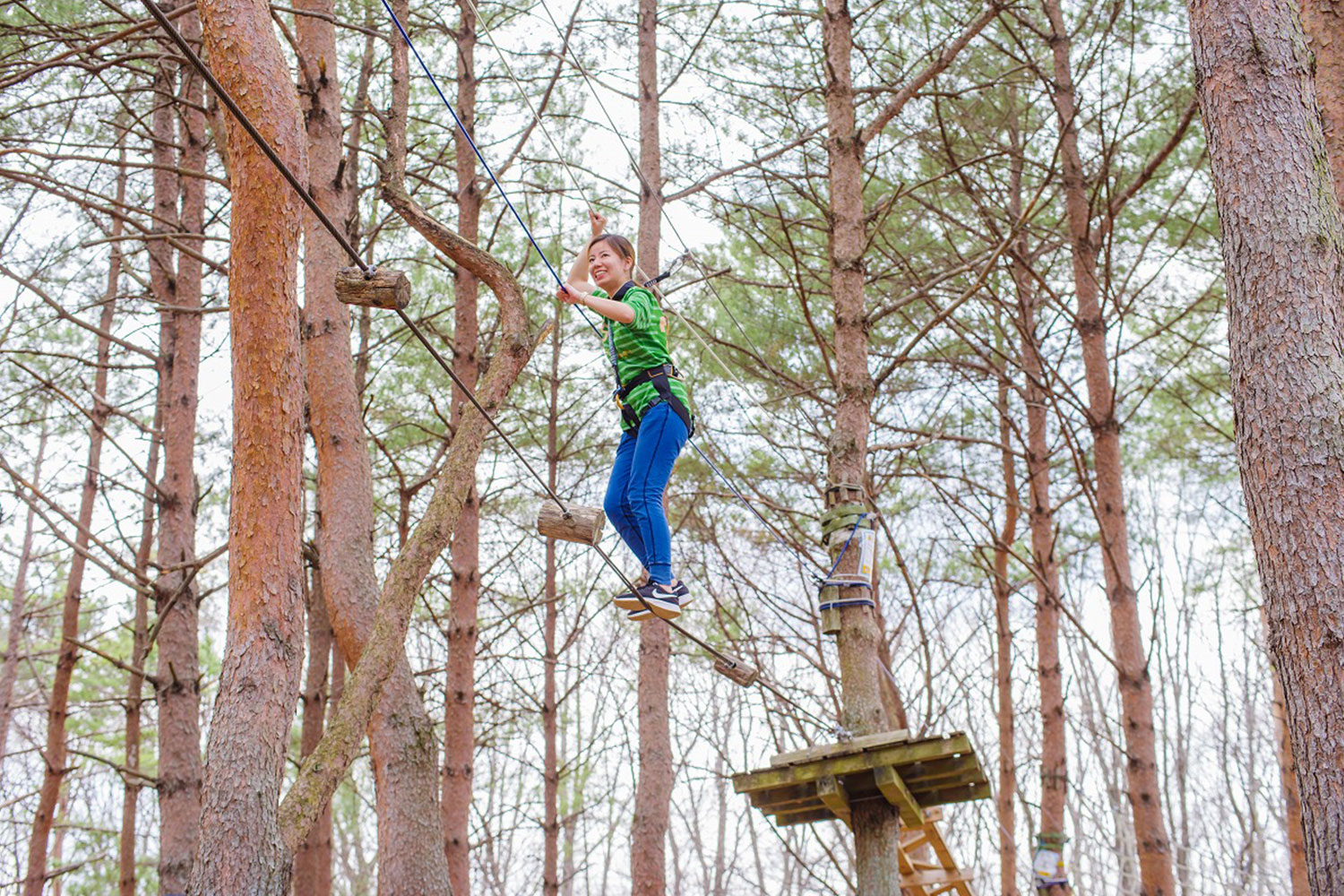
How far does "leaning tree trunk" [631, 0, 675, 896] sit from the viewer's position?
7199mm

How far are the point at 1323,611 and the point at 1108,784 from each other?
18787 mm

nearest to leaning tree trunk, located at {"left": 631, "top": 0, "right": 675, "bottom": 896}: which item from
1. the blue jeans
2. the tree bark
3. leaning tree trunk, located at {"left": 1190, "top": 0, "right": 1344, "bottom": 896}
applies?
the tree bark

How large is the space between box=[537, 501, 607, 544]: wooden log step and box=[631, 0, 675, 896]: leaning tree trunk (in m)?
2.82

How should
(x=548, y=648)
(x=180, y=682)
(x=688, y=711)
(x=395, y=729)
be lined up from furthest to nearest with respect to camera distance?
1. (x=688, y=711)
2. (x=548, y=648)
3. (x=180, y=682)
4. (x=395, y=729)

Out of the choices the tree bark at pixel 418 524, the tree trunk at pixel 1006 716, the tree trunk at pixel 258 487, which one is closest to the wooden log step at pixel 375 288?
the tree trunk at pixel 258 487

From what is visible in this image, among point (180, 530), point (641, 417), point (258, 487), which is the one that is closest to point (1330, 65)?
point (641, 417)

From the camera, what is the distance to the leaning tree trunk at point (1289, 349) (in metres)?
3.11

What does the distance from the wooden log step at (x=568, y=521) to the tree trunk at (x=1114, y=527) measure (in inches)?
140

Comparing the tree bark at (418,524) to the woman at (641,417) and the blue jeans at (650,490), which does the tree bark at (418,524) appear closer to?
the woman at (641,417)

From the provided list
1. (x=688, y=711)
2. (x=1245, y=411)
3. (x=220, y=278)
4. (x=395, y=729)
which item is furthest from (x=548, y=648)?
(x=688, y=711)

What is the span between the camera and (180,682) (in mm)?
6375

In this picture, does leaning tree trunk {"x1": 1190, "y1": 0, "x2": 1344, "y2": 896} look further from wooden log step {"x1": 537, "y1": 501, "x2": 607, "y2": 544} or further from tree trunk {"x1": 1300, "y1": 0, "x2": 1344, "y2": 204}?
wooden log step {"x1": 537, "y1": 501, "x2": 607, "y2": 544}

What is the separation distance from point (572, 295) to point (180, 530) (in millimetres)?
4095

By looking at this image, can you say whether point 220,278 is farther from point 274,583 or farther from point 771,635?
point 274,583
